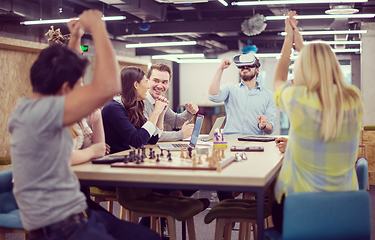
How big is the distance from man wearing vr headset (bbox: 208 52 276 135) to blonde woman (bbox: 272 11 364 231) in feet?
7.58

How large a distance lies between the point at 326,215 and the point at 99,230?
93 centimetres

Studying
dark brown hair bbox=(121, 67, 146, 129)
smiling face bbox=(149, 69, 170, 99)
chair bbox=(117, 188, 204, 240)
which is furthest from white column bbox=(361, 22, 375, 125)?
chair bbox=(117, 188, 204, 240)

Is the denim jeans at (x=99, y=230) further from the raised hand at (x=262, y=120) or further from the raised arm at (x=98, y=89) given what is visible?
the raised hand at (x=262, y=120)

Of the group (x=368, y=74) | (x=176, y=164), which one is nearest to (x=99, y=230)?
(x=176, y=164)

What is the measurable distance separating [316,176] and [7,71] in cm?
629

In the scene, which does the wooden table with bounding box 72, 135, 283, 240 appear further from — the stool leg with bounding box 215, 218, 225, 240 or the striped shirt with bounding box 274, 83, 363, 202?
the stool leg with bounding box 215, 218, 225, 240

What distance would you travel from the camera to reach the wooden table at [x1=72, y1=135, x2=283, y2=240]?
5.28 feet

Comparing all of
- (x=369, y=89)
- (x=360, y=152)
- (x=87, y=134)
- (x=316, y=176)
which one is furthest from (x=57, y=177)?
(x=369, y=89)

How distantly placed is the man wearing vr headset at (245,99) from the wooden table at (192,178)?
2207 millimetres

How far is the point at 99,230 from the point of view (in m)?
1.41

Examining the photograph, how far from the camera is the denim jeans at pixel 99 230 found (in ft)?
4.32

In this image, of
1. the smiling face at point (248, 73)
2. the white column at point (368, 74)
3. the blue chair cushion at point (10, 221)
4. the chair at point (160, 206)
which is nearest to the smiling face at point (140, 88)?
the chair at point (160, 206)

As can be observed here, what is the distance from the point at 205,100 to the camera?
15.1 meters

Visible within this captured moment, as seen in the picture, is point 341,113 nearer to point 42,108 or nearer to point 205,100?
point 42,108
